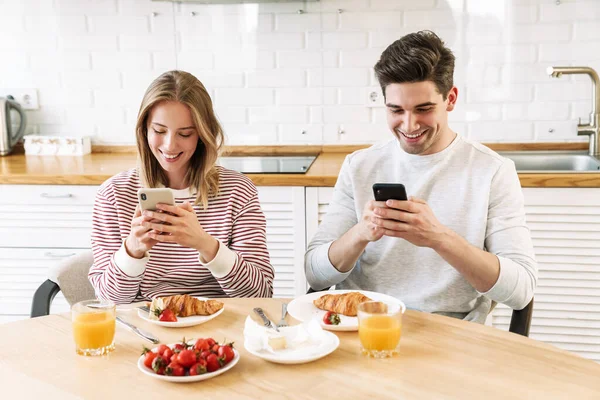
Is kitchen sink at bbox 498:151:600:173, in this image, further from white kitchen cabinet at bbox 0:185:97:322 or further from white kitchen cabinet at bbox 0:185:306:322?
white kitchen cabinet at bbox 0:185:97:322

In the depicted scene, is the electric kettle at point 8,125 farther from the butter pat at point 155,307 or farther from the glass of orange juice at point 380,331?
the glass of orange juice at point 380,331

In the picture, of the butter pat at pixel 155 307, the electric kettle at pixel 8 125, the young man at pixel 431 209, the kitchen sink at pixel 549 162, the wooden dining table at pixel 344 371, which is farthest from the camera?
the electric kettle at pixel 8 125

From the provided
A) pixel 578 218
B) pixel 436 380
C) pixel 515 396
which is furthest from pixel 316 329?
pixel 578 218

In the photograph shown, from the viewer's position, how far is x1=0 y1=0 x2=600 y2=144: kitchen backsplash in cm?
333

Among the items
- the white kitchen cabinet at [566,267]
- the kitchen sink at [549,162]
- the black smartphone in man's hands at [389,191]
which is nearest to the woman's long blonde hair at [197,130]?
the black smartphone in man's hands at [389,191]

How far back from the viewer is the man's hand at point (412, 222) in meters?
1.75

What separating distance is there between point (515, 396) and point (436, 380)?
14 cm

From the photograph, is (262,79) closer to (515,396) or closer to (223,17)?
(223,17)

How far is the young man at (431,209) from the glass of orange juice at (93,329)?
0.67 metres

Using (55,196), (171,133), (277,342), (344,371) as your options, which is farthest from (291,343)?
(55,196)

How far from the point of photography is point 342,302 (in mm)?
1700

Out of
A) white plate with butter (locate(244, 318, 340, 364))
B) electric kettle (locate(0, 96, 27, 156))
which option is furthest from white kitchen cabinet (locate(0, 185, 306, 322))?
white plate with butter (locate(244, 318, 340, 364))

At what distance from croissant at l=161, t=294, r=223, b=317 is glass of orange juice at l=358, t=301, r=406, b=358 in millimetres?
399

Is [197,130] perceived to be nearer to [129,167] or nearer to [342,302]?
Result: [342,302]
